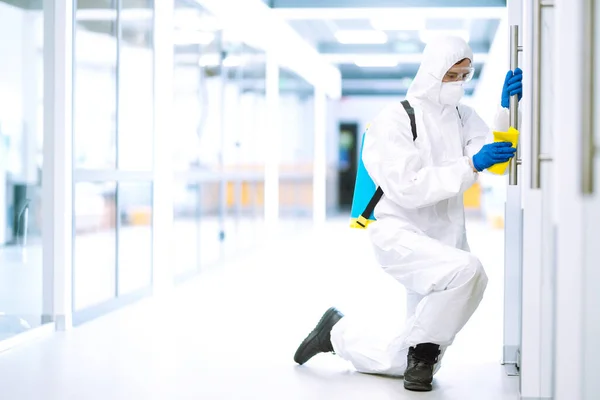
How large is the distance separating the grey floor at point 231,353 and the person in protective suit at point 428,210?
18cm

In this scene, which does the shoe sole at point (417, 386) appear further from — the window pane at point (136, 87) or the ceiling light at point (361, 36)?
the ceiling light at point (361, 36)

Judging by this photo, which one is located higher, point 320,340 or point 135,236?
point 135,236

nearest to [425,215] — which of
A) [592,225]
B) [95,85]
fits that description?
[592,225]

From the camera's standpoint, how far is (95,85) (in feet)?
19.1

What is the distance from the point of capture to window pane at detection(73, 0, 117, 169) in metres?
5.57

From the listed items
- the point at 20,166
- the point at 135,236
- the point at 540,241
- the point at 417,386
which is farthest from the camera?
the point at 135,236

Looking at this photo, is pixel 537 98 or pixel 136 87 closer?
pixel 537 98

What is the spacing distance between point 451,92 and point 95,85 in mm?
3030

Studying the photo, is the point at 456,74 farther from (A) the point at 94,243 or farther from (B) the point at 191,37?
(B) the point at 191,37

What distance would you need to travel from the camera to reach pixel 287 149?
14.7 metres

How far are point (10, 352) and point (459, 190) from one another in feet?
8.98

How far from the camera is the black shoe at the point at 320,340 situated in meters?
4.11

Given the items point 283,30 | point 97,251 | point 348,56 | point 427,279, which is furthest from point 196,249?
point 348,56

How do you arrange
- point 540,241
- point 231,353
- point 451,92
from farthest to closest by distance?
point 231,353 → point 451,92 → point 540,241
